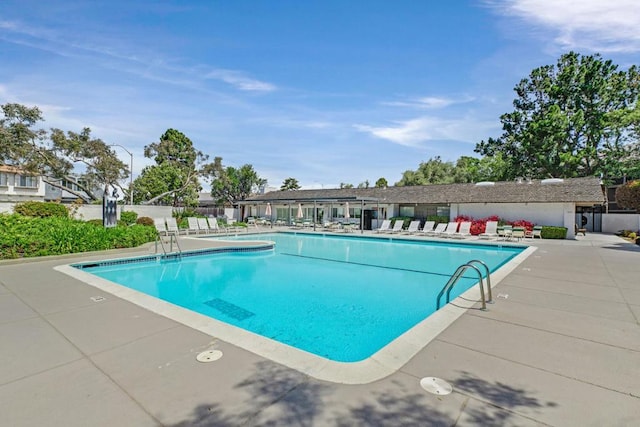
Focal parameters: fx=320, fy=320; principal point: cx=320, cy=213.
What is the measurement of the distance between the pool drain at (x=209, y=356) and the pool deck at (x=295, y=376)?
8 centimetres

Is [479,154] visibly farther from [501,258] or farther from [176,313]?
[176,313]

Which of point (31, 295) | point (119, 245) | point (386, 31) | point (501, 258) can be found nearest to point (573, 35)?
point (386, 31)

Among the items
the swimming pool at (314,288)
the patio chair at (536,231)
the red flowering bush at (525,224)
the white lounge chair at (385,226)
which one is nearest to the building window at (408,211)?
the white lounge chair at (385,226)

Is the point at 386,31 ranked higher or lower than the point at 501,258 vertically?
higher

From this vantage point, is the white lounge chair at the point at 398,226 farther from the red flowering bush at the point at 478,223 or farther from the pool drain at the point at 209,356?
the pool drain at the point at 209,356

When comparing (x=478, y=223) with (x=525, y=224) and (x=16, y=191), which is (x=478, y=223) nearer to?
(x=525, y=224)

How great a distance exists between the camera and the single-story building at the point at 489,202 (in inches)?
797

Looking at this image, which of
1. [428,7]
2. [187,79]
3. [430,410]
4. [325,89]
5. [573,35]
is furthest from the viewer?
[325,89]

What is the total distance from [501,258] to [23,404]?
14.8 meters

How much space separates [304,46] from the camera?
13.4 metres

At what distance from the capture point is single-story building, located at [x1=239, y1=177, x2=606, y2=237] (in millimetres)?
20250

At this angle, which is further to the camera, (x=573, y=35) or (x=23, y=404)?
(x=573, y=35)

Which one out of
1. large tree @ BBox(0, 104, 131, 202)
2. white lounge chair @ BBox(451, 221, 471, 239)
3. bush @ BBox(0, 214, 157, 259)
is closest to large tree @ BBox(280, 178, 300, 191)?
large tree @ BBox(0, 104, 131, 202)

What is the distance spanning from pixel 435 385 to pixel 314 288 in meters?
6.07
